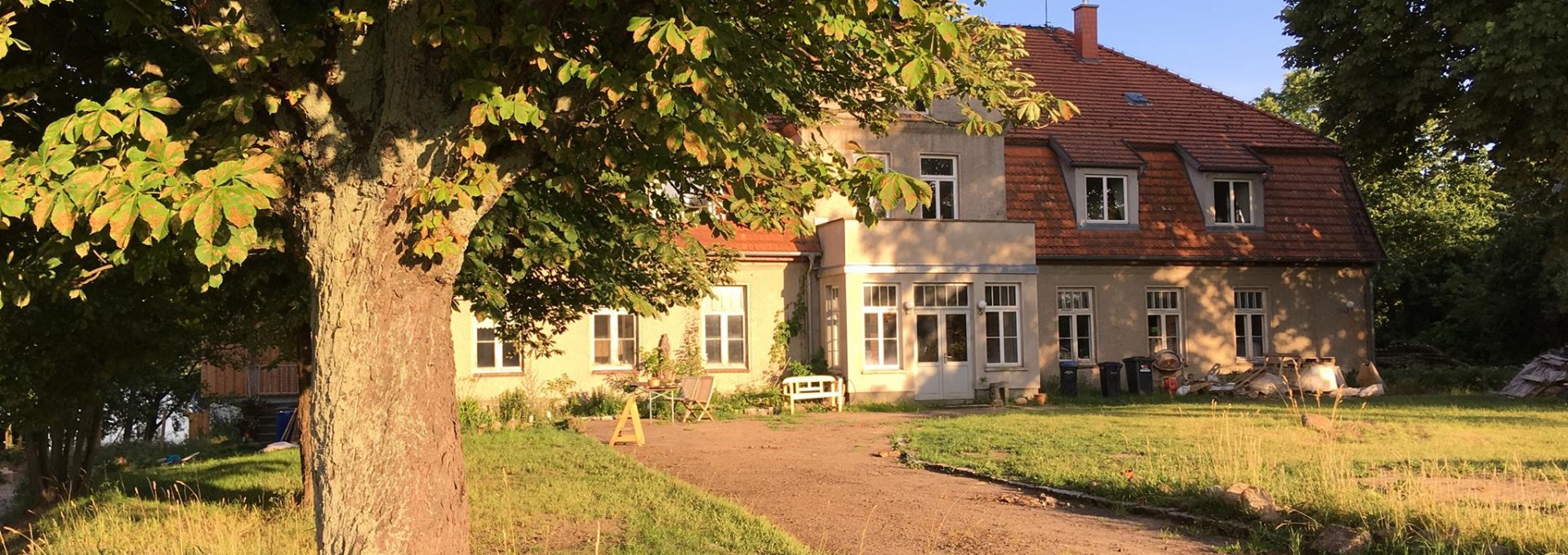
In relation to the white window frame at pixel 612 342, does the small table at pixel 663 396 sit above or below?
below

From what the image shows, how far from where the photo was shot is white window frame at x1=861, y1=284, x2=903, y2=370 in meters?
22.4

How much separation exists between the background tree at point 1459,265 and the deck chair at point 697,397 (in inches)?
587

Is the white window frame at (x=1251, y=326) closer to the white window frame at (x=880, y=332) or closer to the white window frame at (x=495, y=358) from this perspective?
the white window frame at (x=880, y=332)

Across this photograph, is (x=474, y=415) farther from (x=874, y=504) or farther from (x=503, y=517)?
(x=874, y=504)

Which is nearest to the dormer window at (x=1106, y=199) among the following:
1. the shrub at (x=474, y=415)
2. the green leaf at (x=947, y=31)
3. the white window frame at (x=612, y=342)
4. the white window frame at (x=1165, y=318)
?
the white window frame at (x=1165, y=318)

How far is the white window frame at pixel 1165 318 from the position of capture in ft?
82.2

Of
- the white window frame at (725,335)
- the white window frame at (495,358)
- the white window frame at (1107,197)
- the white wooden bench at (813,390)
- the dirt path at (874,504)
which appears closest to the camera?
the dirt path at (874,504)

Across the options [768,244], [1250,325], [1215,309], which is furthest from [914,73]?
[1250,325]

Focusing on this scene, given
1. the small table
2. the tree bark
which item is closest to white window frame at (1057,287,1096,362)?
the small table

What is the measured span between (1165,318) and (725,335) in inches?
366

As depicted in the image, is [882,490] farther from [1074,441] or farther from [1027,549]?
[1074,441]

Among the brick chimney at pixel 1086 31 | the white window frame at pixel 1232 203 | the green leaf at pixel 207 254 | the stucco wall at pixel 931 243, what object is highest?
the brick chimney at pixel 1086 31

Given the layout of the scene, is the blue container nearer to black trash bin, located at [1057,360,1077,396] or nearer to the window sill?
the window sill

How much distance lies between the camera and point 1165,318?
25203 millimetres
